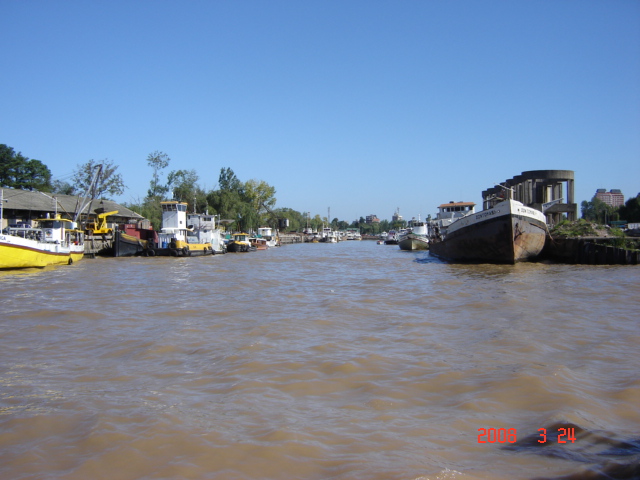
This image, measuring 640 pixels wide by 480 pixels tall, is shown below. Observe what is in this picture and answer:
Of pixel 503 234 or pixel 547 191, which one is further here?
pixel 547 191

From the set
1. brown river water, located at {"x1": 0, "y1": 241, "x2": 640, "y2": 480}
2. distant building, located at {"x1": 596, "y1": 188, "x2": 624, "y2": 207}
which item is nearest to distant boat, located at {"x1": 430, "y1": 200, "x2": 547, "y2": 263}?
brown river water, located at {"x1": 0, "y1": 241, "x2": 640, "y2": 480}

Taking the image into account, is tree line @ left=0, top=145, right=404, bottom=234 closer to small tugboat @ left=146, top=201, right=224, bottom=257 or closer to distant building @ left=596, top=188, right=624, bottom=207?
small tugboat @ left=146, top=201, right=224, bottom=257

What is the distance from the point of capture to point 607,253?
70.3 feet

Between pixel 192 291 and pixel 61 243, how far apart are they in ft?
53.5

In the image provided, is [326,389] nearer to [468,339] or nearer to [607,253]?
[468,339]

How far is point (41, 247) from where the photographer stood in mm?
23172

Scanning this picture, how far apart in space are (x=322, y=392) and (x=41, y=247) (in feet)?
75.3

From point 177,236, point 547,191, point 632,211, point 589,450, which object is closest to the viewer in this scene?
point 589,450

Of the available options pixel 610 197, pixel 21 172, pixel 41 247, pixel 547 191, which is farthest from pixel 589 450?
pixel 610 197

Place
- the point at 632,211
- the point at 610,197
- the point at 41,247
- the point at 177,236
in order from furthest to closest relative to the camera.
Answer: the point at 610,197 < the point at 632,211 < the point at 177,236 < the point at 41,247

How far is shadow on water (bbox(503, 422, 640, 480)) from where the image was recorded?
10.8 feet

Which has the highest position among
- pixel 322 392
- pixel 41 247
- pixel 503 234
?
pixel 503 234

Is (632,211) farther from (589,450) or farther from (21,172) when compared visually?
(21,172)

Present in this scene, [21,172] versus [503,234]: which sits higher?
[21,172]
